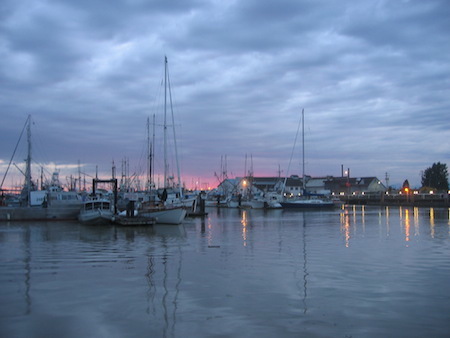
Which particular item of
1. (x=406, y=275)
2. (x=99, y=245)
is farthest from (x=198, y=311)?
(x=99, y=245)

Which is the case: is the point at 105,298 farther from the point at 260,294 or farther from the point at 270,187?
the point at 270,187

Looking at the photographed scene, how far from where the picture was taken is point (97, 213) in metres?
48.8

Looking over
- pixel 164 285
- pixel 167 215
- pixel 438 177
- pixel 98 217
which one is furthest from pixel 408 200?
pixel 164 285

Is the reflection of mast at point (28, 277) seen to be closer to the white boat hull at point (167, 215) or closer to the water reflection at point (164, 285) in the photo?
the water reflection at point (164, 285)

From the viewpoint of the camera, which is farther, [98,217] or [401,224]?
[98,217]

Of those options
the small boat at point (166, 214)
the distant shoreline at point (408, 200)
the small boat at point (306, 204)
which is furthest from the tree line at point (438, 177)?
the small boat at point (166, 214)

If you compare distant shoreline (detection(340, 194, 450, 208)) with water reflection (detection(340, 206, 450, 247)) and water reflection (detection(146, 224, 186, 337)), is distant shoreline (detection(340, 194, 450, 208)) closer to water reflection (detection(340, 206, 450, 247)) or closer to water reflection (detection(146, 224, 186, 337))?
water reflection (detection(340, 206, 450, 247))

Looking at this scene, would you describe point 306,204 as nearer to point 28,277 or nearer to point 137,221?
point 137,221

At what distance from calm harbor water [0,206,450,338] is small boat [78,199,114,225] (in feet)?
67.9

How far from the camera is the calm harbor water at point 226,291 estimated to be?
451 inches

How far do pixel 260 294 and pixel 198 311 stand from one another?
2780mm

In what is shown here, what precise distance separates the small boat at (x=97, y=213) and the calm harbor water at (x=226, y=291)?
2071cm

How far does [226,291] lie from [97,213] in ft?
119

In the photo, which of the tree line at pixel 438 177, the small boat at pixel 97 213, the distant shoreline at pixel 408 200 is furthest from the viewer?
the tree line at pixel 438 177
